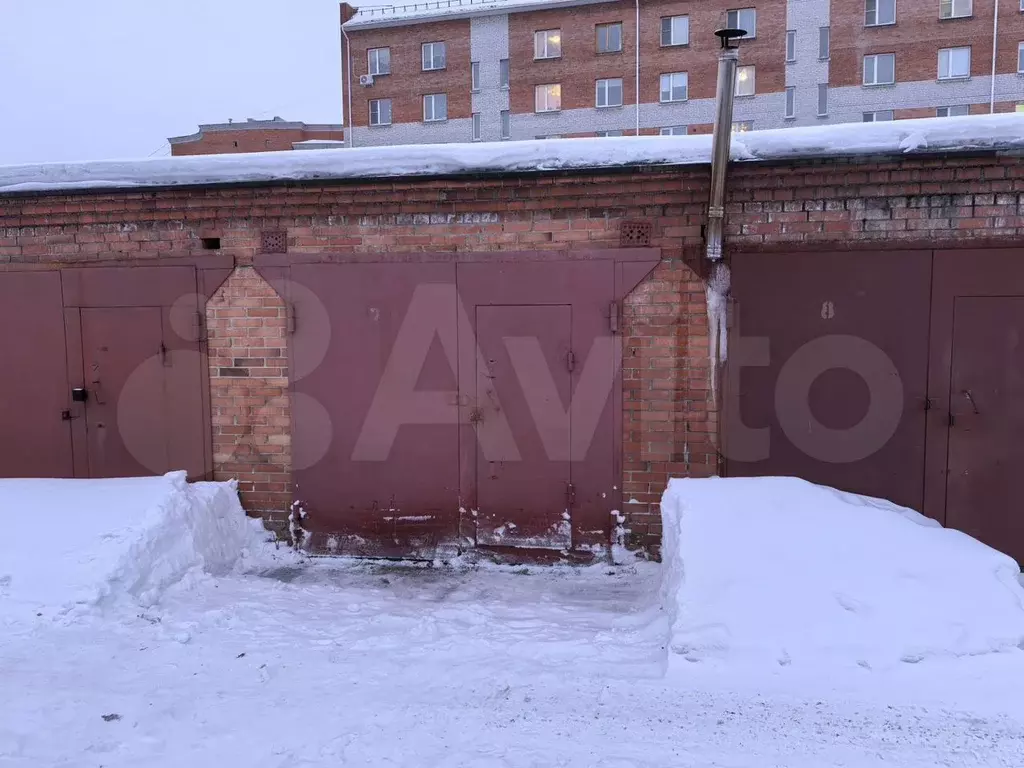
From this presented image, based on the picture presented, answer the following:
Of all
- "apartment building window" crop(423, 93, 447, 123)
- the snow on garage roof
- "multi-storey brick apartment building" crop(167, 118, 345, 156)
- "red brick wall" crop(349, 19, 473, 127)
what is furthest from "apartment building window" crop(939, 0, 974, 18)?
the snow on garage roof

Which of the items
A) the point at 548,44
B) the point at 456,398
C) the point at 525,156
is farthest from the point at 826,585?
the point at 548,44

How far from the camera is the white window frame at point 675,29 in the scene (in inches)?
1098

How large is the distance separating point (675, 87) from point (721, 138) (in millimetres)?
27595

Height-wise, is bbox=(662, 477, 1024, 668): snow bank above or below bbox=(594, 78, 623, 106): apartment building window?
below

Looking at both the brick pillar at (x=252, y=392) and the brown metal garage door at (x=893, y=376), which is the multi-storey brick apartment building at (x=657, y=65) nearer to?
the brown metal garage door at (x=893, y=376)

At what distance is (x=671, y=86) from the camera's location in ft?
93.7

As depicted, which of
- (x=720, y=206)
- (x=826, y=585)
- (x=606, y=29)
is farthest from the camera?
(x=606, y=29)

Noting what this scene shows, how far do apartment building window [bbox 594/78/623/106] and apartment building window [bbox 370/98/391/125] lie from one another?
9880mm

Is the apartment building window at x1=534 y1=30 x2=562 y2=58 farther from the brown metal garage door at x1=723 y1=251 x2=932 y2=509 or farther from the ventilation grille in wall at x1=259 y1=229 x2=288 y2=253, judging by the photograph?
the brown metal garage door at x1=723 y1=251 x2=932 y2=509

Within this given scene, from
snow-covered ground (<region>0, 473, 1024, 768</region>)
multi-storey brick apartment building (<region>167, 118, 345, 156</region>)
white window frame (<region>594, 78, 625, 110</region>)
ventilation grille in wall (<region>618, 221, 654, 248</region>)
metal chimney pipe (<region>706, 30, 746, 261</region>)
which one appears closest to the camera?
snow-covered ground (<region>0, 473, 1024, 768</region>)

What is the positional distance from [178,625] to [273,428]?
1.73m

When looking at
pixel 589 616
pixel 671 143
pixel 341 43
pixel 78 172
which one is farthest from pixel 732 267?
pixel 341 43

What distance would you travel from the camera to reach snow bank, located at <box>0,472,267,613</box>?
144 inches

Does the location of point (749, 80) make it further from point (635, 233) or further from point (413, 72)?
point (635, 233)
